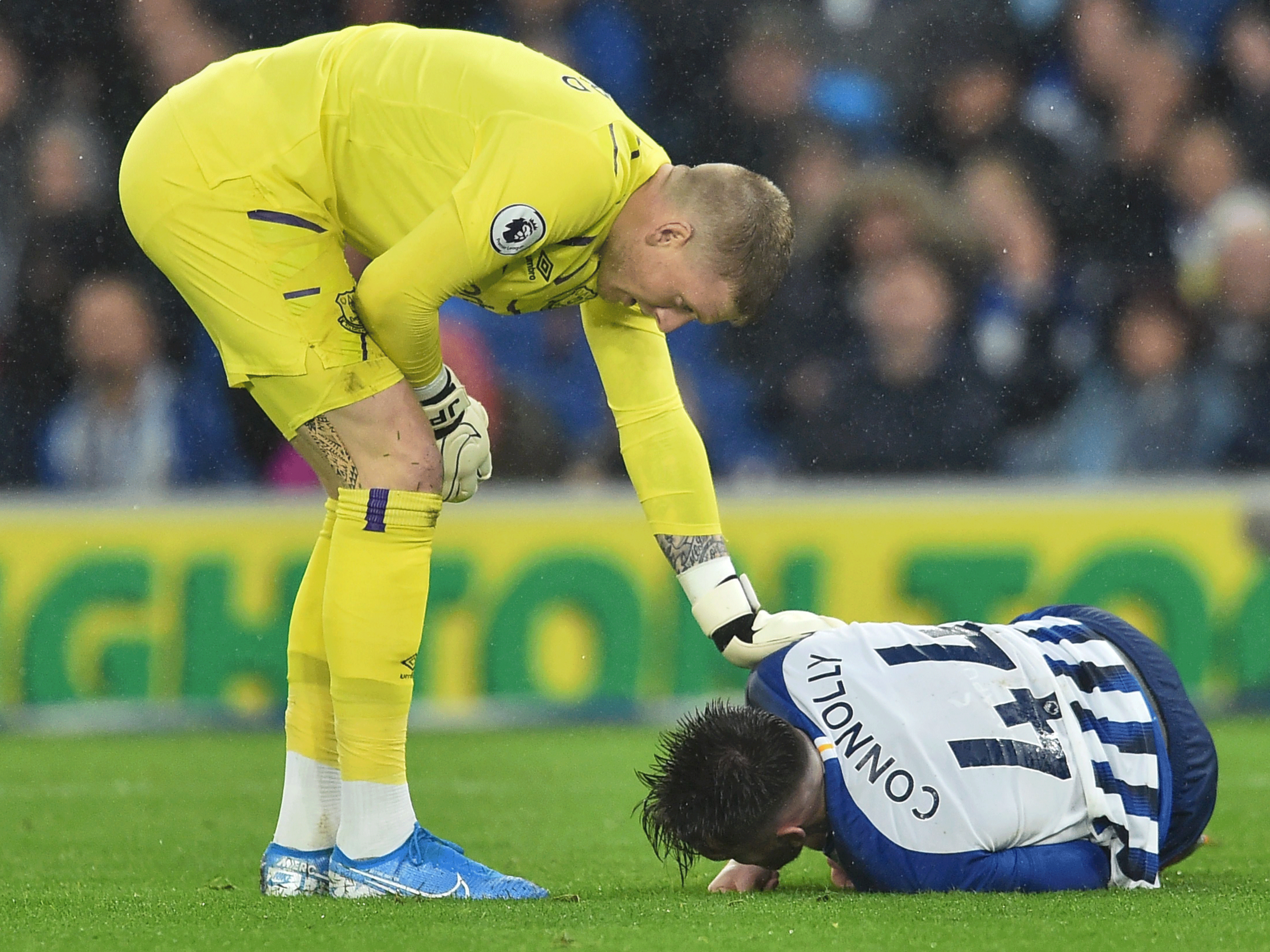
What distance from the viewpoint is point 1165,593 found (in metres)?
6.01

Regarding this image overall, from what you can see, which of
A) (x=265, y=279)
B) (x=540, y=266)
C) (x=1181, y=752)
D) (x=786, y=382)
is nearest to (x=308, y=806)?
(x=265, y=279)

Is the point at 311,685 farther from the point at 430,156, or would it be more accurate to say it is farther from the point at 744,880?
the point at 430,156

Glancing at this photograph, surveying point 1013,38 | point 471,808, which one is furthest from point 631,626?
point 1013,38

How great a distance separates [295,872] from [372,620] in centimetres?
50

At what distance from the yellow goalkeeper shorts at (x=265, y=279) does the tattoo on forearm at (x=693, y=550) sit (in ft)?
2.12

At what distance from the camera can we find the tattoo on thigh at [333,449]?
2748mm

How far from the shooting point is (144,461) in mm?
6234

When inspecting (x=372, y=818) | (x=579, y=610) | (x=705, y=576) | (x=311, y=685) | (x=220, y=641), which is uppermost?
(x=705, y=576)

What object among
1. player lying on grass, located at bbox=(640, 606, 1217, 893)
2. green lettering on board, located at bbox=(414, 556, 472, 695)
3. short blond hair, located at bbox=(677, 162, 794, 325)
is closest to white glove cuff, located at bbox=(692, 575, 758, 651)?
player lying on grass, located at bbox=(640, 606, 1217, 893)

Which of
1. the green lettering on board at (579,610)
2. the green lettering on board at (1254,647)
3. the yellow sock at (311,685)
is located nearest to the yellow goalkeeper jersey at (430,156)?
the yellow sock at (311,685)

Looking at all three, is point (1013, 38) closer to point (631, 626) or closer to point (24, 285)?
point (631, 626)

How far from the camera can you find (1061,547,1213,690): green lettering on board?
5.96 m

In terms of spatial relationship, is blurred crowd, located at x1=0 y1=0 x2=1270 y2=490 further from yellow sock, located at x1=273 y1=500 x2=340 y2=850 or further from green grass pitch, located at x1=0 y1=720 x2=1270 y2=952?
yellow sock, located at x1=273 y1=500 x2=340 y2=850

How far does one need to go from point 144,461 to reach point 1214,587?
3.93m
